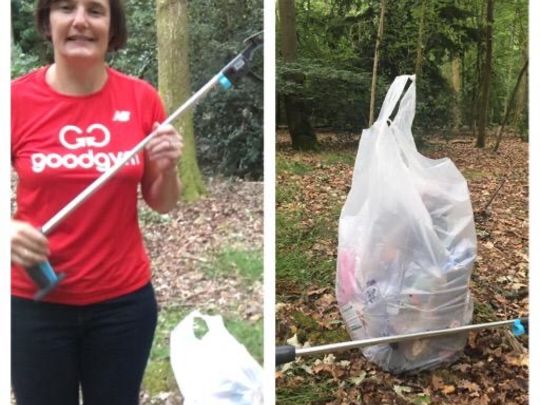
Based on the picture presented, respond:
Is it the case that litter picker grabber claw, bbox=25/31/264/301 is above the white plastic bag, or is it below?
above

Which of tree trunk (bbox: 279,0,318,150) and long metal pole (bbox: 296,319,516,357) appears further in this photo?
tree trunk (bbox: 279,0,318,150)

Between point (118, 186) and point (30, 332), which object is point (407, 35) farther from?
point (30, 332)

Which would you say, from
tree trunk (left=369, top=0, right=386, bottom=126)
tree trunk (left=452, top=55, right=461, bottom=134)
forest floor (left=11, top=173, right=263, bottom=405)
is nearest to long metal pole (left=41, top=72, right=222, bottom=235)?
forest floor (left=11, top=173, right=263, bottom=405)

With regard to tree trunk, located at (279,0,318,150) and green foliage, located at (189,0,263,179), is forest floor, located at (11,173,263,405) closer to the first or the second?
green foliage, located at (189,0,263,179)

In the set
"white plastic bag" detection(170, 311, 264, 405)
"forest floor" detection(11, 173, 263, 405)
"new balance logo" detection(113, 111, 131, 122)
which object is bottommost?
"white plastic bag" detection(170, 311, 264, 405)

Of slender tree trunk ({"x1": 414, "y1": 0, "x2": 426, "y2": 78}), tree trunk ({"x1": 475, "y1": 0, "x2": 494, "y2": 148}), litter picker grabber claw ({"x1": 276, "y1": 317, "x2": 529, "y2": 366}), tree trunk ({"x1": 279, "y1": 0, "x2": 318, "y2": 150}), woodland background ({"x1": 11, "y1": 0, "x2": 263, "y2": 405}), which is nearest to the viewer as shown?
woodland background ({"x1": 11, "y1": 0, "x2": 263, "y2": 405})

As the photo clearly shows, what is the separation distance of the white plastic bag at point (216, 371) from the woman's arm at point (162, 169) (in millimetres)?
247

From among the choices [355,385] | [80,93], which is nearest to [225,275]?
[80,93]

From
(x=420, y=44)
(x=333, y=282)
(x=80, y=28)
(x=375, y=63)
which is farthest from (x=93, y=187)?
(x=420, y=44)

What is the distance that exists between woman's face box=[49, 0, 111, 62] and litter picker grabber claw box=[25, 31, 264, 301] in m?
0.16

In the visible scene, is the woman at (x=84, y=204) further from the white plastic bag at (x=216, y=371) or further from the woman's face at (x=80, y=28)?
the white plastic bag at (x=216, y=371)

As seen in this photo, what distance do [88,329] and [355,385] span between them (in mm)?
715

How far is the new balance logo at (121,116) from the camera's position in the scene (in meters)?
0.94

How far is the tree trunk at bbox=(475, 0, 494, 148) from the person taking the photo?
6.09 ft
